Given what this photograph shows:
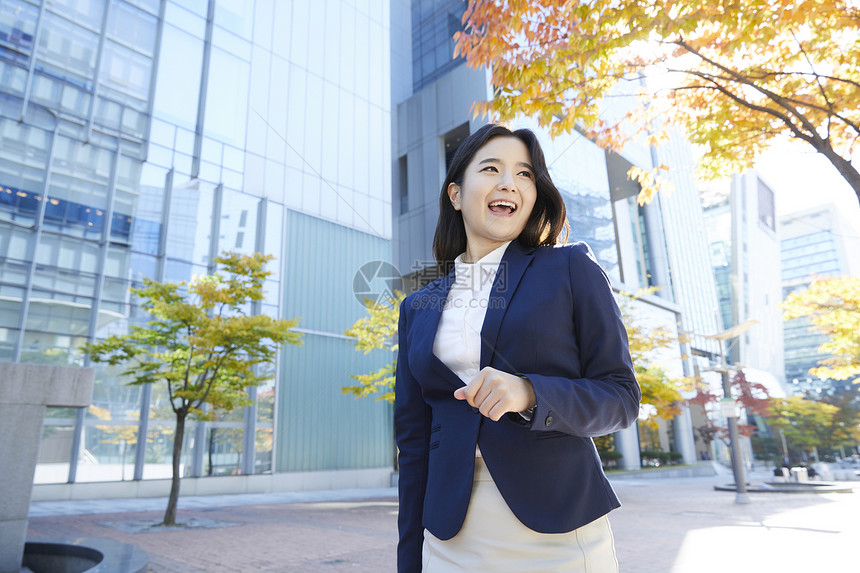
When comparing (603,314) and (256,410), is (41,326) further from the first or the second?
(603,314)

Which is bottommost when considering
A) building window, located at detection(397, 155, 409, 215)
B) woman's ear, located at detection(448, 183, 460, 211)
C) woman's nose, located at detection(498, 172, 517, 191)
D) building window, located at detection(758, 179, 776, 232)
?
woman's nose, located at detection(498, 172, 517, 191)

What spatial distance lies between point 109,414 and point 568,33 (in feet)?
50.0

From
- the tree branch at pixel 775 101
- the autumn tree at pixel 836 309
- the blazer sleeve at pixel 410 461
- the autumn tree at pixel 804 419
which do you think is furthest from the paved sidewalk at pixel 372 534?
the autumn tree at pixel 804 419

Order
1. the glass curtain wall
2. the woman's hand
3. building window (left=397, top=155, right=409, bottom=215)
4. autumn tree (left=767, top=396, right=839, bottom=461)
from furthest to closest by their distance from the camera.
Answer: autumn tree (left=767, top=396, right=839, bottom=461)
building window (left=397, top=155, right=409, bottom=215)
the glass curtain wall
the woman's hand

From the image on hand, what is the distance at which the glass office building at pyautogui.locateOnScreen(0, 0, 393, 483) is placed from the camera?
14.4 metres

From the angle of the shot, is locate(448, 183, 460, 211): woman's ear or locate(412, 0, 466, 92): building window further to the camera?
locate(412, 0, 466, 92): building window

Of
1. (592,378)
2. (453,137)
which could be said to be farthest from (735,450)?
(592,378)

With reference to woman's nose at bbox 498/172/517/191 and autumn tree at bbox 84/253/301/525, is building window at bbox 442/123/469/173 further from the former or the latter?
woman's nose at bbox 498/172/517/191

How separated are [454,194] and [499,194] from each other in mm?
303

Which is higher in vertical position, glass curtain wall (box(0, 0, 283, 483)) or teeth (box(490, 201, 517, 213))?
glass curtain wall (box(0, 0, 283, 483))

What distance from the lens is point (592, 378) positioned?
121cm

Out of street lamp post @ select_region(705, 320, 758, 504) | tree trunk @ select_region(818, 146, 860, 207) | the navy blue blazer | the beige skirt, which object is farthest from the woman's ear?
street lamp post @ select_region(705, 320, 758, 504)

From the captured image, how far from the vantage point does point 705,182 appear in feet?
23.6

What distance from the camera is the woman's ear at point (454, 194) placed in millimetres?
1818
